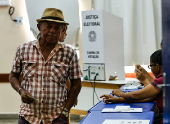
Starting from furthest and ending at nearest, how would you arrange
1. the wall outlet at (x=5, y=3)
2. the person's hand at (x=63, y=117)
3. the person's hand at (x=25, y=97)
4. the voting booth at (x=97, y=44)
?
the wall outlet at (x=5, y=3)
the voting booth at (x=97, y=44)
the person's hand at (x=63, y=117)
the person's hand at (x=25, y=97)

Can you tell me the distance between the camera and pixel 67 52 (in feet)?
6.34

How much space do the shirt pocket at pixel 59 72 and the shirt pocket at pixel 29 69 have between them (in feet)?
0.43

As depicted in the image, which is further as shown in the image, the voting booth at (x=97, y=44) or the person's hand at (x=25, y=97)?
the voting booth at (x=97, y=44)

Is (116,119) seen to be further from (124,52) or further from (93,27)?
(124,52)

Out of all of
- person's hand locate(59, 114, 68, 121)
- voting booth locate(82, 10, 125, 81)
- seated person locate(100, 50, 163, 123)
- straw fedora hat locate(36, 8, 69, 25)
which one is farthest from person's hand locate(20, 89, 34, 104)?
voting booth locate(82, 10, 125, 81)

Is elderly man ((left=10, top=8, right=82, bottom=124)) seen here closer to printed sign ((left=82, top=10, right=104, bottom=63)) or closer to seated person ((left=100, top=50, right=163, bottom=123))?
seated person ((left=100, top=50, right=163, bottom=123))

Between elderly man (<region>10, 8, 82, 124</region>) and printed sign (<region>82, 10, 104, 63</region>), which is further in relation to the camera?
printed sign (<region>82, 10, 104, 63</region>)

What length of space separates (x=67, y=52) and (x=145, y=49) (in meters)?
2.97

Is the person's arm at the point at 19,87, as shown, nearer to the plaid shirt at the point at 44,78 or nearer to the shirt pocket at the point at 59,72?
the plaid shirt at the point at 44,78

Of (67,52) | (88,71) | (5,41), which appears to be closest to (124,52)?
(88,71)

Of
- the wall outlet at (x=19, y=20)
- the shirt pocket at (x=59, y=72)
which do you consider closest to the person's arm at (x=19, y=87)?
the shirt pocket at (x=59, y=72)

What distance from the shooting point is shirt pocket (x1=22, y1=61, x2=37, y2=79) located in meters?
1.86

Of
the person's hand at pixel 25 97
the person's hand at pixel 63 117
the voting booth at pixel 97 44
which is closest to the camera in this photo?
the person's hand at pixel 25 97

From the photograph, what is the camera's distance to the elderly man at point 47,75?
6.01 ft
